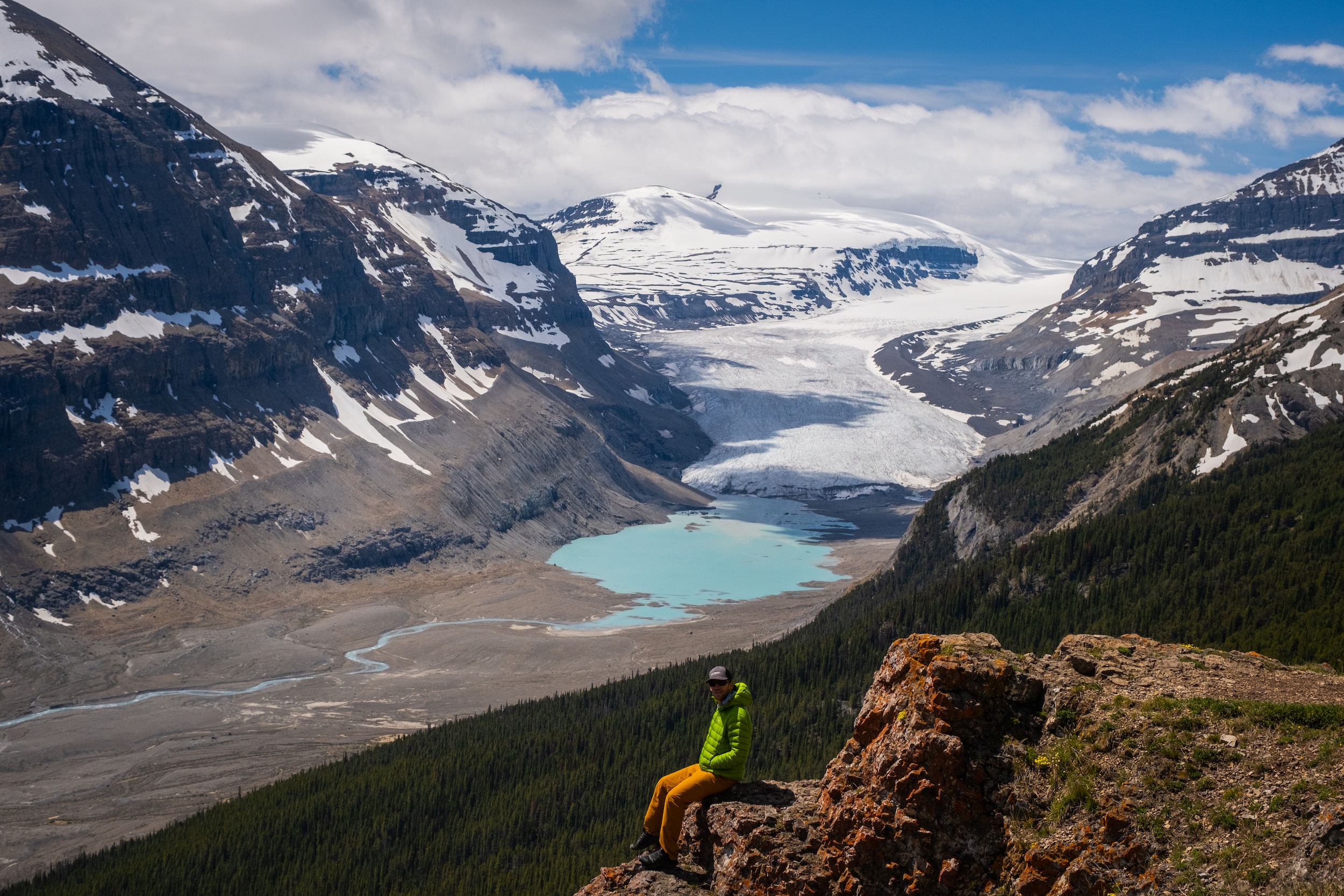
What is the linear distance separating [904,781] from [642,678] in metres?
75.2

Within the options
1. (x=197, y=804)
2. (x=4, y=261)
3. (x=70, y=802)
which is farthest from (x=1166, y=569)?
(x=4, y=261)

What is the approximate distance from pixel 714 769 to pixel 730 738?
2.28 feet

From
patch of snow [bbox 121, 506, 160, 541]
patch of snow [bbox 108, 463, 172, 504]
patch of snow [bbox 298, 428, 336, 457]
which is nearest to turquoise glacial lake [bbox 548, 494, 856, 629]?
patch of snow [bbox 298, 428, 336, 457]

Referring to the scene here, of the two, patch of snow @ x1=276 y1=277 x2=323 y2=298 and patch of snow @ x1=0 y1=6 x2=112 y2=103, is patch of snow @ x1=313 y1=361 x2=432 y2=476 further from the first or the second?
patch of snow @ x1=0 y1=6 x2=112 y2=103

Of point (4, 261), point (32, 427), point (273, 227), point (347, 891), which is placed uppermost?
point (273, 227)

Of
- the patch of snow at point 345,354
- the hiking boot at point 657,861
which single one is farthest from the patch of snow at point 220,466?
the hiking boot at point 657,861

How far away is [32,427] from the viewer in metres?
121

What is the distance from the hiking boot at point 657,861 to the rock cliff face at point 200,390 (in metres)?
111

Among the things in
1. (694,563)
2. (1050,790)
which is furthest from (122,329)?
(1050,790)

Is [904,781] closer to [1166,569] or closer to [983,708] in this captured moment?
[983,708]

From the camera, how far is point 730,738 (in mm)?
16812

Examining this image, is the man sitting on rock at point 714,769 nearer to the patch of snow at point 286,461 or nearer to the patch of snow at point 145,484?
the patch of snow at point 145,484

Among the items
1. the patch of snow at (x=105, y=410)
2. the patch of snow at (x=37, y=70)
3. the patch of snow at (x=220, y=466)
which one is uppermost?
the patch of snow at (x=37, y=70)

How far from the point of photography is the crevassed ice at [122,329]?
126625 millimetres
